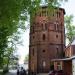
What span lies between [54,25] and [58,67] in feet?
47.7

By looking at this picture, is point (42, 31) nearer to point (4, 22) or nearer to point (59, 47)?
point (59, 47)

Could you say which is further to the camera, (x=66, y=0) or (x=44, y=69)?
(x=44, y=69)

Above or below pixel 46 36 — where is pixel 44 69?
below

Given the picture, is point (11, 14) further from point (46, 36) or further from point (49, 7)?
point (46, 36)

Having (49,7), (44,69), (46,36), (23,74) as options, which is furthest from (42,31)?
(49,7)

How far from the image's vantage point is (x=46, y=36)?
76188mm

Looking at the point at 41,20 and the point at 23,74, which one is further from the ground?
the point at 41,20

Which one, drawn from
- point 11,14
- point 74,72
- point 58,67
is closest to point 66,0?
point 11,14

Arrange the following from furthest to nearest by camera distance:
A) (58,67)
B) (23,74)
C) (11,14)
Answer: (58,67) < (23,74) < (11,14)

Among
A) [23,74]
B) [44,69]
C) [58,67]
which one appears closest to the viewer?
[23,74]

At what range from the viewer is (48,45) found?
75.4m

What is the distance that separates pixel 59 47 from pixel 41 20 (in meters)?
8.35

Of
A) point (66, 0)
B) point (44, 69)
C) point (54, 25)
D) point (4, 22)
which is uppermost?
point (54, 25)

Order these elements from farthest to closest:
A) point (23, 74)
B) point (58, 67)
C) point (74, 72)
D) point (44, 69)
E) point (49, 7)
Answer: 1. point (44, 69)
2. point (58, 67)
3. point (23, 74)
4. point (74, 72)
5. point (49, 7)
